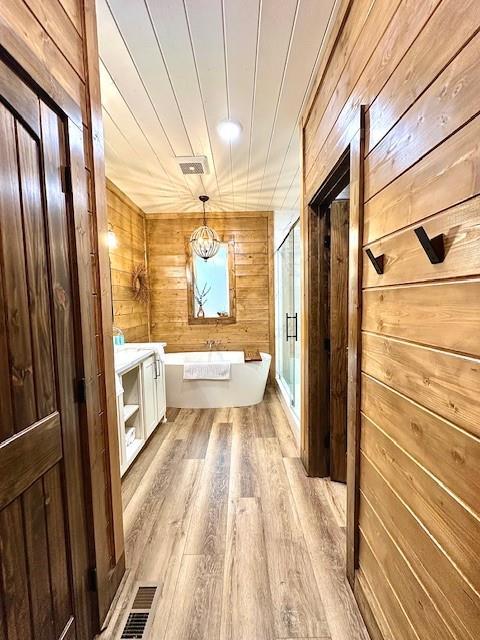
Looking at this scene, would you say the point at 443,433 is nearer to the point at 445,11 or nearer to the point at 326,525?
the point at 445,11

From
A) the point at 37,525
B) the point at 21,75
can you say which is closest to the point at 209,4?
the point at 21,75

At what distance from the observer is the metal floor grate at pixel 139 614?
50.0 inches

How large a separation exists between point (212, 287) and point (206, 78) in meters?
3.18

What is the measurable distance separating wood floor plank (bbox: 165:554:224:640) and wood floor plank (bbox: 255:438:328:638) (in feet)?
0.86

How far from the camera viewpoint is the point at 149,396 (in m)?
3.01

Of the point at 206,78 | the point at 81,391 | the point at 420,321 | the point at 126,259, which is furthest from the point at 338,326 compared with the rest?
the point at 126,259

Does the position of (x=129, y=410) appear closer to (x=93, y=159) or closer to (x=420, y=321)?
(x=93, y=159)

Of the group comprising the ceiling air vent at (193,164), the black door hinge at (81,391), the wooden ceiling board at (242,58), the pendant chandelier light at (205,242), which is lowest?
the black door hinge at (81,391)

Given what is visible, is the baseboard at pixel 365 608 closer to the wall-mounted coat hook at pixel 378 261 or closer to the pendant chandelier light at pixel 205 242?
the wall-mounted coat hook at pixel 378 261

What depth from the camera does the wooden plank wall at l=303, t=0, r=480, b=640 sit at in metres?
0.69

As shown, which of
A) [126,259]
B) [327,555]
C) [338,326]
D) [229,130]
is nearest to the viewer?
[327,555]

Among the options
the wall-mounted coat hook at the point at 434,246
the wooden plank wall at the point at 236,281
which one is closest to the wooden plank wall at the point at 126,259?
the wooden plank wall at the point at 236,281

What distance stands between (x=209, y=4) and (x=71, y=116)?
86 cm

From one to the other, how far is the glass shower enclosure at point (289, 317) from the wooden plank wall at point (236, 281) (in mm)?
217
